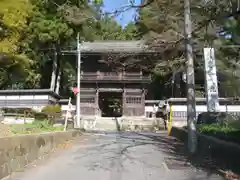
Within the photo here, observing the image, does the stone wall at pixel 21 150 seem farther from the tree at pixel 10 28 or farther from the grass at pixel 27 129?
the tree at pixel 10 28

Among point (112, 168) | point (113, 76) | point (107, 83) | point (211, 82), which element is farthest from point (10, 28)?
point (112, 168)

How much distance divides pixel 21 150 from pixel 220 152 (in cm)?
519

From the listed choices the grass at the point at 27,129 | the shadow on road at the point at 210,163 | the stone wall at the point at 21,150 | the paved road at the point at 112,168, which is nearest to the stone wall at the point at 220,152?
the shadow on road at the point at 210,163

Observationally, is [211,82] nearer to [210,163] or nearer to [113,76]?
[210,163]

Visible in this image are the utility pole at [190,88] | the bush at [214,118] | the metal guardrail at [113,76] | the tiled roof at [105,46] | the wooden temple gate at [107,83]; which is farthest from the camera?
the metal guardrail at [113,76]

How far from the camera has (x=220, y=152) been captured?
1008 centimetres

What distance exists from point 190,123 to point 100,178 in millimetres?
6274

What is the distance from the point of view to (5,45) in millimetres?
24250

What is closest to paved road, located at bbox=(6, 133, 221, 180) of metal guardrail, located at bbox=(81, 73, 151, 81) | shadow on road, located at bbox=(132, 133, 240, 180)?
shadow on road, located at bbox=(132, 133, 240, 180)

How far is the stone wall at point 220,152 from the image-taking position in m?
8.67

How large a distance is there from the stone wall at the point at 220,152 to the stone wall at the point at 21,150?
493cm

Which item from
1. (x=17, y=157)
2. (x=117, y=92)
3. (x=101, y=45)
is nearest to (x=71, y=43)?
(x=101, y=45)

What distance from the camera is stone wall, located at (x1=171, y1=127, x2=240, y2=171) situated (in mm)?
8672

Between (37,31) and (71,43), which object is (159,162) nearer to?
(37,31)
